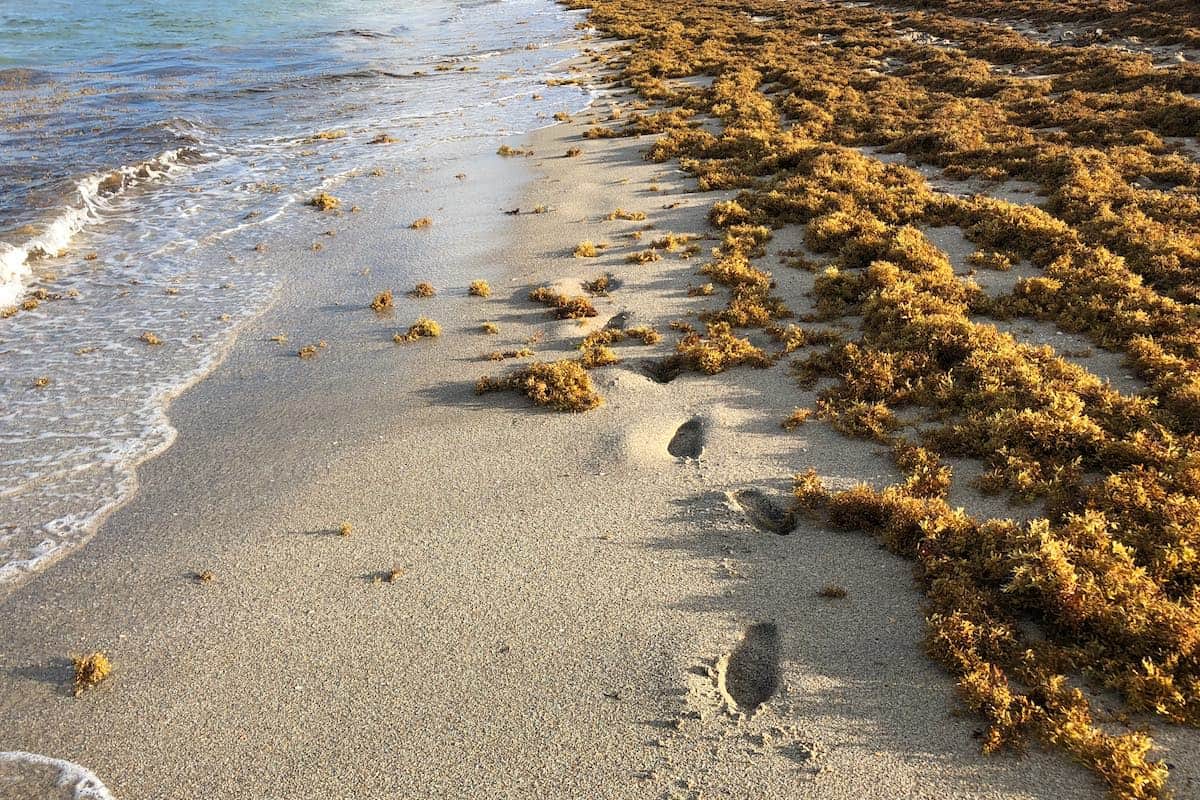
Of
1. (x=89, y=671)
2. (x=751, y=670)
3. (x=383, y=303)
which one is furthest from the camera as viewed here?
(x=383, y=303)

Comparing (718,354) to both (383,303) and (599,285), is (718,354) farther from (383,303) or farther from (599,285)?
(383,303)

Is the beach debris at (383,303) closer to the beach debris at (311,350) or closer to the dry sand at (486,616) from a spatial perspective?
the beach debris at (311,350)

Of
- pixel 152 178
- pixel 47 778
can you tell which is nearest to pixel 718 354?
pixel 47 778

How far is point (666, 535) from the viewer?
17.0 ft

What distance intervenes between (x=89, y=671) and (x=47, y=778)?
66cm

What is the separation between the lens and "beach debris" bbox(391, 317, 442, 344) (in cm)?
820

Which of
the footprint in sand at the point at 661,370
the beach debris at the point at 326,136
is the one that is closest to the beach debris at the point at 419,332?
the footprint in sand at the point at 661,370

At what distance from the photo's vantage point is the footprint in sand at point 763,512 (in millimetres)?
5207

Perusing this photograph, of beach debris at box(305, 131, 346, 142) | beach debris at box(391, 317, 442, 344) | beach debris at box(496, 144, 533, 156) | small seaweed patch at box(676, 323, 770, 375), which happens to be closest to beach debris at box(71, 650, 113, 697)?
beach debris at box(391, 317, 442, 344)

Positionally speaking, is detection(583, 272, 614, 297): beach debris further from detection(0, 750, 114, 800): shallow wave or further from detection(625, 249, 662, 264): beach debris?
detection(0, 750, 114, 800): shallow wave

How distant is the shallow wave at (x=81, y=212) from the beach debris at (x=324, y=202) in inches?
153

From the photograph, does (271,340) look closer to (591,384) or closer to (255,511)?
(255,511)

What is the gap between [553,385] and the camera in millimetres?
6938

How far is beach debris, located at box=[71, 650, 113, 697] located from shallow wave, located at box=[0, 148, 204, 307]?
7.57 meters
